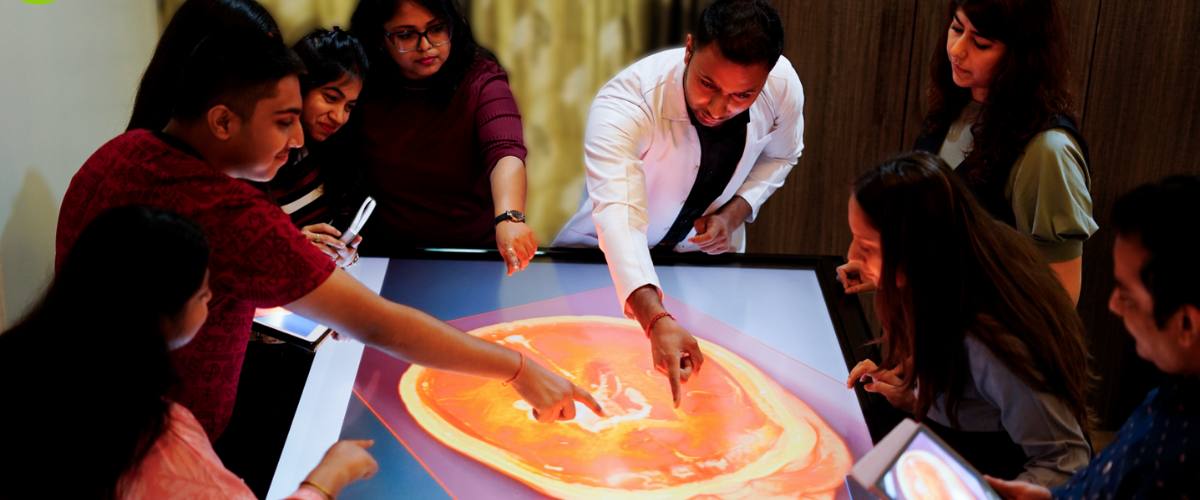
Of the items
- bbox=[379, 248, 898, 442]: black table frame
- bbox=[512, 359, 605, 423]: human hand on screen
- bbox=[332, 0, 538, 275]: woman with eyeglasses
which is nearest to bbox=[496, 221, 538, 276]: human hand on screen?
bbox=[332, 0, 538, 275]: woman with eyeglasses

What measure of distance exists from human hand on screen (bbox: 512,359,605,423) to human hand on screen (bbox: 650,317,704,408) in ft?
0.68

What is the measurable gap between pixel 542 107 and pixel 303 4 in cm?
104

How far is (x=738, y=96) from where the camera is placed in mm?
1645

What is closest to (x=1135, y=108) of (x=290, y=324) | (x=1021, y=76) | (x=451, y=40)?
(x=1021, y=76)

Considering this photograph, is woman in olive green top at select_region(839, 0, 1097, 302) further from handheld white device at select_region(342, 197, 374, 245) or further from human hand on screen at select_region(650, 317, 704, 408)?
handheld white device at select_region(342, 197, 374, 245)

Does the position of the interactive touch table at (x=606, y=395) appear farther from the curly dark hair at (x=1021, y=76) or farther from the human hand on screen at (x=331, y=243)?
the curly dark hair at (x=1021, y=76)

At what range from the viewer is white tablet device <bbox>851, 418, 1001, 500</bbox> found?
807 mm

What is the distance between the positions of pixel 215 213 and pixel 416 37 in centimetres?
88

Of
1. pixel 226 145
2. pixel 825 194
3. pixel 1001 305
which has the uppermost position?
pixel 226 145

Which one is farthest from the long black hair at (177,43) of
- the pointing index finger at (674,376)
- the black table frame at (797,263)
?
the pointing index finger at (674,376)

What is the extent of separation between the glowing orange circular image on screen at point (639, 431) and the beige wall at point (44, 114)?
0.98 meters

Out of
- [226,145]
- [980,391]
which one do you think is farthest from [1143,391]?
[226,145]

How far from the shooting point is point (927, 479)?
2.79 feet

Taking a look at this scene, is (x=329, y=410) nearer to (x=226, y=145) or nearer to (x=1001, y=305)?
(x=226, y=145)
